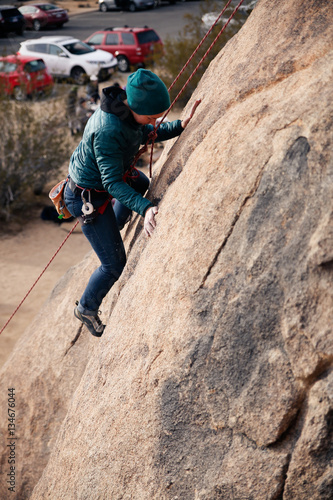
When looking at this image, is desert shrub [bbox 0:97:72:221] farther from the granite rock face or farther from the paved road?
the paved road

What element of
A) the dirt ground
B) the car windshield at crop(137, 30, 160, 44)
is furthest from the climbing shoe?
the car windshield at crop(137, 30, 160, 44)

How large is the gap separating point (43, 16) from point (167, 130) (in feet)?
79.0

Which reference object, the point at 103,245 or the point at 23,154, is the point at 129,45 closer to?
the point at 23,154

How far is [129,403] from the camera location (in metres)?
3.01

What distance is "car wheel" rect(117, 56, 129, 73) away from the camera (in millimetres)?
20172

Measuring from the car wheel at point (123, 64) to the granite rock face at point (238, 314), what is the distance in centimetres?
1784

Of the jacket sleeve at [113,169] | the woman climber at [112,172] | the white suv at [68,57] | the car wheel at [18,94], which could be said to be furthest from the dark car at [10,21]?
the jacket sleeve at [113,169]

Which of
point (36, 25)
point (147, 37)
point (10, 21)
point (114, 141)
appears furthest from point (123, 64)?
point (114, 141)

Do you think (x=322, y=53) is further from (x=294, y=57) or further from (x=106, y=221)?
(x=106, y=221)

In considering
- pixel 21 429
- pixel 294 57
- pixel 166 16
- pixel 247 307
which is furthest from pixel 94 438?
pixel 166 16

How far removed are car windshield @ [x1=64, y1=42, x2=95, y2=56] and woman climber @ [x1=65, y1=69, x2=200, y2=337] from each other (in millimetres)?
17087

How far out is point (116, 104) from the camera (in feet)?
10.9

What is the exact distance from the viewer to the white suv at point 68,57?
61.7 feet

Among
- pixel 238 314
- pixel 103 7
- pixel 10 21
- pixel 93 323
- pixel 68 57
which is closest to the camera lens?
pixel 238 314
